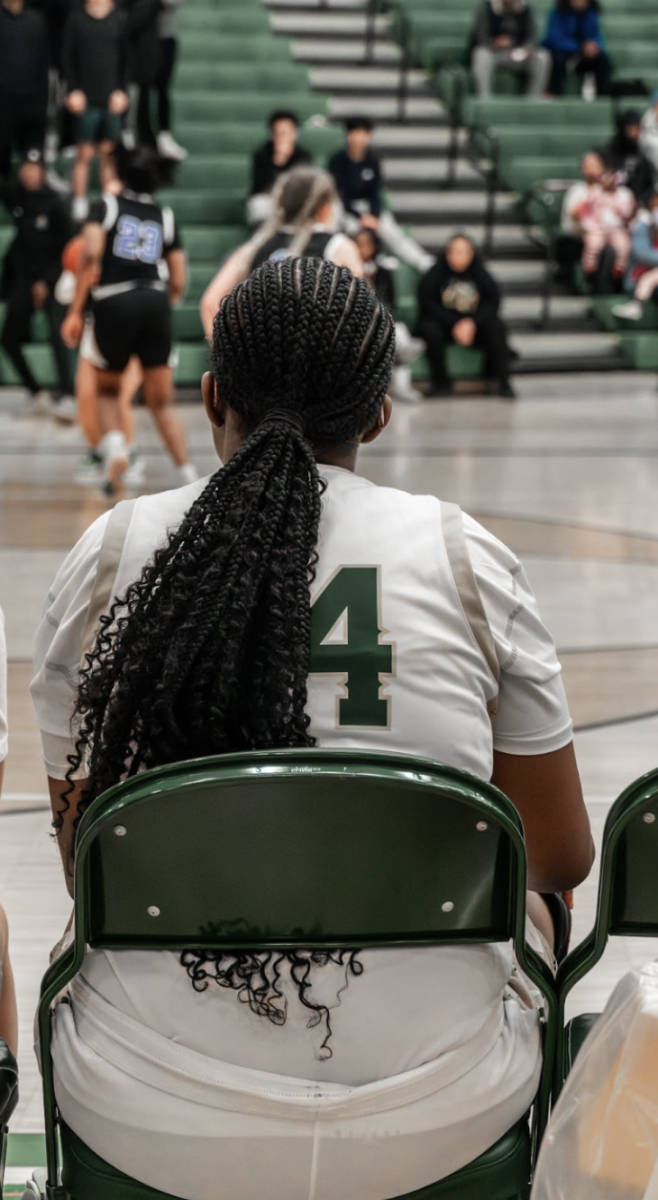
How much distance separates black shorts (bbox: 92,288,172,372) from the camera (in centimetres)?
662

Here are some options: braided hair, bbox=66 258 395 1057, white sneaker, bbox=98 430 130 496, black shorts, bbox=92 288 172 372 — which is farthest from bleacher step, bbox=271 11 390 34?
braided hair, bbox=66 258 395 1057

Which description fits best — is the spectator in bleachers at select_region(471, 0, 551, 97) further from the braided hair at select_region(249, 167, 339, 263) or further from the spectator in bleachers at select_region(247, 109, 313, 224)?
the braided hair at select_region(249, 167, 339, 263)

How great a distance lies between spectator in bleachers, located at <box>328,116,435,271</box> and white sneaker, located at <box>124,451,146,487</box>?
4.35 m

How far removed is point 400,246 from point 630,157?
2.63 metres

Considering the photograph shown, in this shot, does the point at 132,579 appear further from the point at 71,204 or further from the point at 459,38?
the point at 459,38

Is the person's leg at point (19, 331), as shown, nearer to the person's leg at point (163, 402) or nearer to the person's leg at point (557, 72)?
the person's leg at point (163, 402)

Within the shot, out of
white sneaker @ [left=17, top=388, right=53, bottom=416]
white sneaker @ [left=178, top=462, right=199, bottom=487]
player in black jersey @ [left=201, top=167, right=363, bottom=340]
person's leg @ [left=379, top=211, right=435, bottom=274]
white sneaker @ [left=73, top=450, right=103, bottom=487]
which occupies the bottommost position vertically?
white sneaker @ [left=17, top=388, right=53, bottom=416]

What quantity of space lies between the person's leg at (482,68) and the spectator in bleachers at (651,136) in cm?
173

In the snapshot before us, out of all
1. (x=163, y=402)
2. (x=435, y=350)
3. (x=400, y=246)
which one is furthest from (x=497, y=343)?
(x=163, y=402)

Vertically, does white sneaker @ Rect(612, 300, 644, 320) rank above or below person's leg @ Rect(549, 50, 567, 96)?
below

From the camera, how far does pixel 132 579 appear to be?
5.09 feet

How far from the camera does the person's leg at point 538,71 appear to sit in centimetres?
1368

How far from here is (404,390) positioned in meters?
10.4

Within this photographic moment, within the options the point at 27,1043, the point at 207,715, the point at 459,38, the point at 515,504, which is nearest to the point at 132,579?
the point at 207,715
